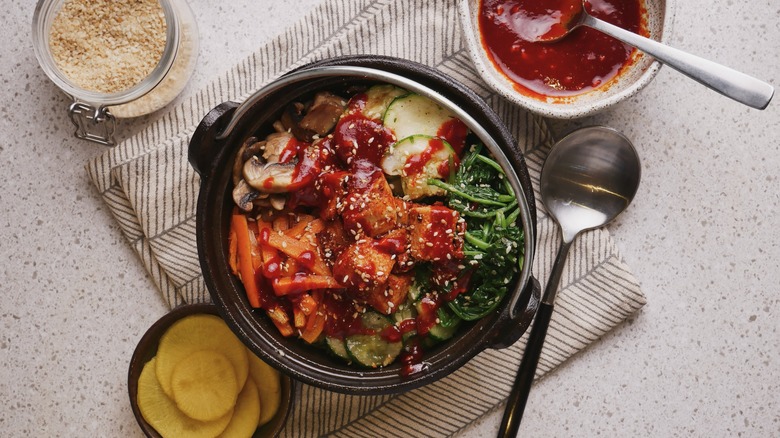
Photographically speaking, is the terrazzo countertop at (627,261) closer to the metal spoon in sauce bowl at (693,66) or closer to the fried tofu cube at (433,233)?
the metal spoon in sauce bowl at (693,66)

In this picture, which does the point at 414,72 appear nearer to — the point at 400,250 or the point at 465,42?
the point at 465,42

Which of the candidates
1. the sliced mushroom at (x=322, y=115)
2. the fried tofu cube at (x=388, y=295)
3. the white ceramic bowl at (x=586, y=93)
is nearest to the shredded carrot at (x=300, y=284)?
the fried tofu cube at (x=388, y=295)

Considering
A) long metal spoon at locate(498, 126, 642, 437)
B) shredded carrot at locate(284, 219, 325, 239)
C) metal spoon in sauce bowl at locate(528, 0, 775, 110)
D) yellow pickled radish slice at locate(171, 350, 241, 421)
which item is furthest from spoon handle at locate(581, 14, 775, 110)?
yellow pickled radish slice at locate(171, 350, 241, 421)

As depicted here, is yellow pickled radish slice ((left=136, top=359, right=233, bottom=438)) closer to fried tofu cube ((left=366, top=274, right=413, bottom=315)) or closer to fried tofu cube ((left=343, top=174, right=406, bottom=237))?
fried tofu cube ((left=366, top=274, right=413, bottom=315))

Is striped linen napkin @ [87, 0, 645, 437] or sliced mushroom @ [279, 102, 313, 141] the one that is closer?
sliced mushroom @ [279, 102, 313, 141]

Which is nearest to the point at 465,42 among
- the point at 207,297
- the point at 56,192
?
the point at 207,297

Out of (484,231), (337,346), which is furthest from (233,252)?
(484,231)

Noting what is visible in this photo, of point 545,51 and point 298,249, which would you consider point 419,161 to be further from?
point 545,51
